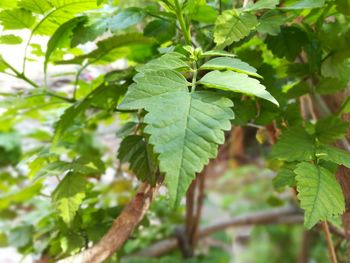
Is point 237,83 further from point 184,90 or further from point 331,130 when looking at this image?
point 331,130

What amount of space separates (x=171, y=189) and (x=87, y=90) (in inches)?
17.8

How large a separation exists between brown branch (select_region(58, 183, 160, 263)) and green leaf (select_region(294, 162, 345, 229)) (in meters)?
0.20

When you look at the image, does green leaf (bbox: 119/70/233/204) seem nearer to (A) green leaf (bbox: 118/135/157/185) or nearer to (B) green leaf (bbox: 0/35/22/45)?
(A) green leaf (bbox: 118/135/157/185)

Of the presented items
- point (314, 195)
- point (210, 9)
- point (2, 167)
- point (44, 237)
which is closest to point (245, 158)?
point (2, 167)

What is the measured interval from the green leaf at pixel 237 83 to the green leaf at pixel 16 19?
0.90 feet

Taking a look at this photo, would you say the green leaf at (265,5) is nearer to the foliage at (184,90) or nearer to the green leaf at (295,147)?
the foliage at (184,90)

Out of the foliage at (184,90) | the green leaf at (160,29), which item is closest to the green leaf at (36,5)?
the foliage at (184,90)

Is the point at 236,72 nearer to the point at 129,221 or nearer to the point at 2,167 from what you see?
the point at 129,221

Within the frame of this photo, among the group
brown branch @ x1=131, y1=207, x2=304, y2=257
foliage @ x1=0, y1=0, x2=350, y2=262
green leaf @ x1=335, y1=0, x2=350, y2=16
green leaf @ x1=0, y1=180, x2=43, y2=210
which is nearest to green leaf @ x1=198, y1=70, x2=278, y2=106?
foliage @ x1=0, y1=0, x2=350, y2=262

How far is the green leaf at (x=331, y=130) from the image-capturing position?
0.50 meters

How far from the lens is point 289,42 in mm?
548

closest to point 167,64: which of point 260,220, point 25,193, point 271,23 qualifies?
point 271,23

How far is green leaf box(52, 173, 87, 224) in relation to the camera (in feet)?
1.86

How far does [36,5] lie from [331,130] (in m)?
0.36
